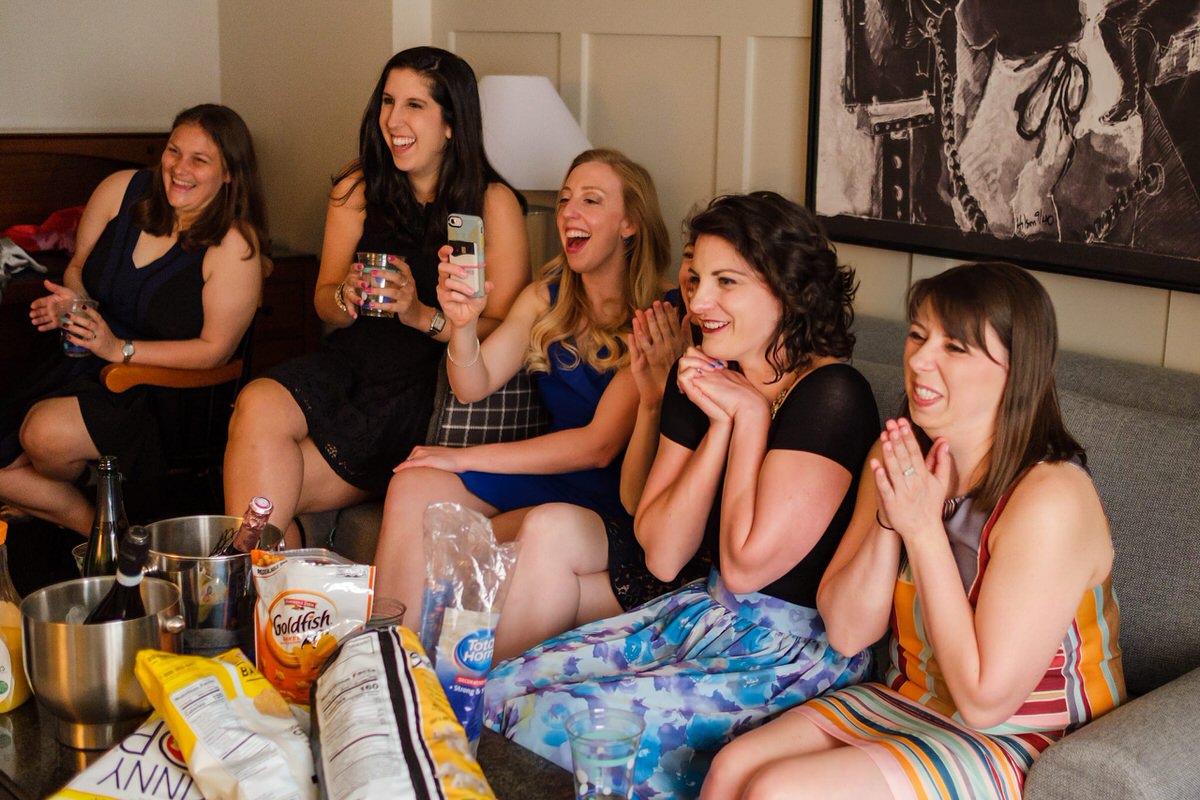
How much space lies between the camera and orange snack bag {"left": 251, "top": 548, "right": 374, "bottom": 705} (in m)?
1.50

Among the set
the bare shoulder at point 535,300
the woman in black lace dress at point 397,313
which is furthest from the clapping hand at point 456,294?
the woman in black lace dress at point 397,313

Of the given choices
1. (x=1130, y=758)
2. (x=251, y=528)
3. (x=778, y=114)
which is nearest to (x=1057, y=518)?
(x=1130, y=758)

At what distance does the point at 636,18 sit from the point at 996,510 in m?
1.90

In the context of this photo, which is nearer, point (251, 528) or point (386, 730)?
point (386, 730)

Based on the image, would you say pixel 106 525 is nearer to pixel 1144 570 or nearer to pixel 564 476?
pixel 564 476

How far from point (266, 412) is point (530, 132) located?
97 centimetres

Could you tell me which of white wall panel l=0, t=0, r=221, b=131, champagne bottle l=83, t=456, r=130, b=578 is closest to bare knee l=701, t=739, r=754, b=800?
champagne bottle l=83, t=456, r=130, b=578

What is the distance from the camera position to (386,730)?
3.96 feet

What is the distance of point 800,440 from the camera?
73.2 inches

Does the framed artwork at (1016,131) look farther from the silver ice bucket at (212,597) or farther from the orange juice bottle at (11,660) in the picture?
the orange juice bottle at (11,660)

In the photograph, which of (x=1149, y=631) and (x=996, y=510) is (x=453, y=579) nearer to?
(x=996, y=510)

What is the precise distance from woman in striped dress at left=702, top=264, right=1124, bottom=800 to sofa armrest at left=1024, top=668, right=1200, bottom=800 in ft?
0.24

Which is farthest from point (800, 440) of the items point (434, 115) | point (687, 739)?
point (434, 115)

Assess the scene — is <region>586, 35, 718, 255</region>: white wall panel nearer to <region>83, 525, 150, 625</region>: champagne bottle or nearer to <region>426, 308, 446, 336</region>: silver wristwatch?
<region>426, 308, 446, 336</region>: silver wristwatch
